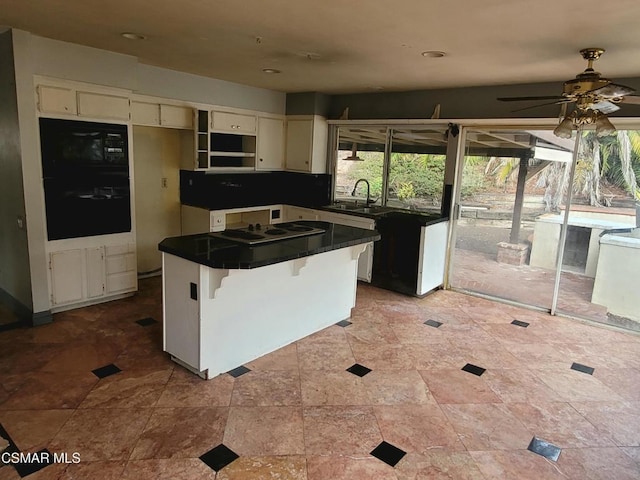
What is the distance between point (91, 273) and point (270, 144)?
9.50 ft

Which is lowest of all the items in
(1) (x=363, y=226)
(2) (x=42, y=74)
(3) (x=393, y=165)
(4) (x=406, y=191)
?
(1) (x=363, y=226)

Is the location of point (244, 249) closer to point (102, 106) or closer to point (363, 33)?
point (363, 33)

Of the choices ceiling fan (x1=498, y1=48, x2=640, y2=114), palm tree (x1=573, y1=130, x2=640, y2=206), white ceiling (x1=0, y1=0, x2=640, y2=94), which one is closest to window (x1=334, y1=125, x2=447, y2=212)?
white ceiling (x1=0, y1=0, x2=640, y2=94)

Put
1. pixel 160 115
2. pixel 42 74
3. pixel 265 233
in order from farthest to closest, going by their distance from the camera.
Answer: pixel 160 115
pixel 42 74
pixel 265 233

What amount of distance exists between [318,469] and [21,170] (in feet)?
11.1

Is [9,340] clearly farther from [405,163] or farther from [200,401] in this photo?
[405,163]

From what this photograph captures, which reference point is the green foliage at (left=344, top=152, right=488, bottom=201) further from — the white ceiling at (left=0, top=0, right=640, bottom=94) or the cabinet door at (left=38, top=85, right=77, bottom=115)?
the cabinet door at (left=38, top=85, right=77, bottom=115)

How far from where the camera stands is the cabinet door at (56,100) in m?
3.69

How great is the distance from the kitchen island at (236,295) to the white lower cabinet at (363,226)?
1.39 metres

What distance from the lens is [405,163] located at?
18.3ft

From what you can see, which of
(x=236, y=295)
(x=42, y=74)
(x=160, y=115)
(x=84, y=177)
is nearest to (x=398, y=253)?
(x=236, y=295)

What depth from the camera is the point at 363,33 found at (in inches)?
118

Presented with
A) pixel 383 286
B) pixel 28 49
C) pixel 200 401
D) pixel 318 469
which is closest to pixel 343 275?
pixel 383 286

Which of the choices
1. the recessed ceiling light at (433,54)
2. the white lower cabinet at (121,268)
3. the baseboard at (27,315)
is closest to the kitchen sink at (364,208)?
the recessed ceiling light at (433,54)
